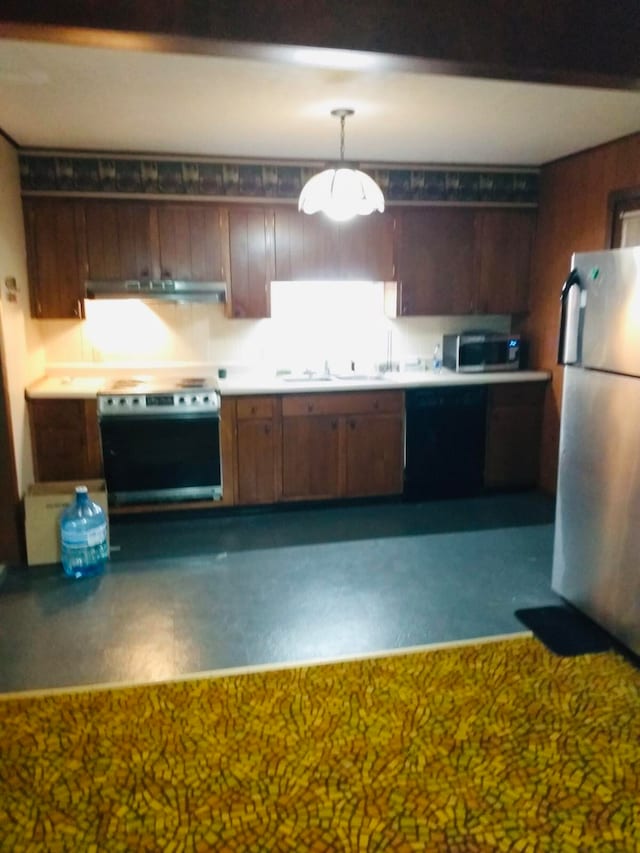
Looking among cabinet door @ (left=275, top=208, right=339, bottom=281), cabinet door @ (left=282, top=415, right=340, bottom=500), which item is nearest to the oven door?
cabinet door @ (left=282, top=415, right=340, bottom=500)

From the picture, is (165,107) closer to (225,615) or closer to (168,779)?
(225,615)

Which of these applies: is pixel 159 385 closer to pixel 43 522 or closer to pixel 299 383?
pixel 299 383

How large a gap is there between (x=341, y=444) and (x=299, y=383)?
1.73ft

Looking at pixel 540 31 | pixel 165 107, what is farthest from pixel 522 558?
pixel 165 107

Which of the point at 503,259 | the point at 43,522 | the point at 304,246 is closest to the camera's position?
the point at 43,522

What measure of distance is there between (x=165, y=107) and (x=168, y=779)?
2.99 meters

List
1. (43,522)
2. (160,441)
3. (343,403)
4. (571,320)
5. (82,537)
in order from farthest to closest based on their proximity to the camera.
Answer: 1. (343,403)
2. (160,441)
3. (43,522)
4. (82,537)
5. (571,320)

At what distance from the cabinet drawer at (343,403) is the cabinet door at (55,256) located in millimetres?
1583

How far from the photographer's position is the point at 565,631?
9.80 ft

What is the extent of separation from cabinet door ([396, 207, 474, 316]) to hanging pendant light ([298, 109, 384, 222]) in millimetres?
1366

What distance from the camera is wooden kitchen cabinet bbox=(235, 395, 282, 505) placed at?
14.5ft

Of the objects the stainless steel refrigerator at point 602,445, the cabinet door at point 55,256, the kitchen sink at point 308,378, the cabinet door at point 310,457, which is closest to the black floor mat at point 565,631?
the stainless steel refrigerator at point 602,445

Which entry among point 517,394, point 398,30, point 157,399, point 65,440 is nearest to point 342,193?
point 398,30

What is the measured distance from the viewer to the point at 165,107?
322 centimetres
